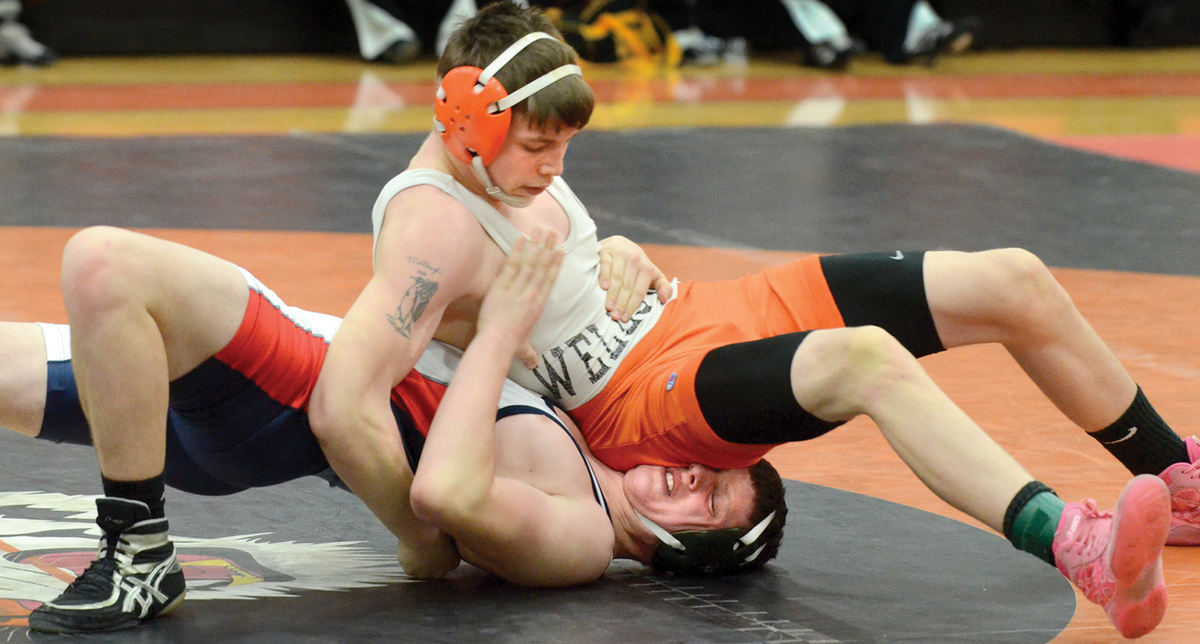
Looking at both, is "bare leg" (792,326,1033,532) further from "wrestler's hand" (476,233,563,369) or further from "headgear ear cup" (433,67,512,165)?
"headgear ear cup" (433,67,512,165)

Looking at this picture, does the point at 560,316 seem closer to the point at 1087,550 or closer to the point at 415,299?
the point at 415,299

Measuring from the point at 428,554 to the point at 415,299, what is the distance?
1.37 feet

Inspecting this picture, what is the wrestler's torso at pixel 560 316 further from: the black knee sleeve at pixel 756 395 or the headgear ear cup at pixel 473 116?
the black knee sleeve at pixel 756 395

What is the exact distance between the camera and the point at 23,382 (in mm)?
2412

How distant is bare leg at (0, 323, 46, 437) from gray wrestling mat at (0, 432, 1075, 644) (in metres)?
0.24

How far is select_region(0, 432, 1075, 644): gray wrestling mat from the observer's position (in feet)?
7.56

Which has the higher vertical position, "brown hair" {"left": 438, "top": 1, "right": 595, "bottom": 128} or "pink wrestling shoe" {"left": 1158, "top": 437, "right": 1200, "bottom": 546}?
"brown hair" {"left": 438, "top": 1, "right": 595, "bottom": 128}

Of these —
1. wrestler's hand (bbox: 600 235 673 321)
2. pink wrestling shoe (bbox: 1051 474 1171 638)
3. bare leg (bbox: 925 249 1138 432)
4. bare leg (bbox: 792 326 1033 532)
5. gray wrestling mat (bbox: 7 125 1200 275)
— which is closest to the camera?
pink wrestling shoe (bbox: 1051 474 1171 638)

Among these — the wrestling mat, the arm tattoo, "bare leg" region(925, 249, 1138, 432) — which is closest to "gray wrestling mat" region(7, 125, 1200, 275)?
the wrestling mat

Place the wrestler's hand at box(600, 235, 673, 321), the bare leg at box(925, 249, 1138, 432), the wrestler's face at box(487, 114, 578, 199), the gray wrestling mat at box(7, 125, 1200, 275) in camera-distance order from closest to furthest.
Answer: the wrestler's face at box(487, 114, 578, 199)
the bare leg at box(925, 249, 1138, 432)
the wrestler's hand at box(600, 235, 673, 321)
the gray wrestling mat at box(7, 125, 1200, 275)

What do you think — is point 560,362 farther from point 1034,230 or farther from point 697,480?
point 1034,230

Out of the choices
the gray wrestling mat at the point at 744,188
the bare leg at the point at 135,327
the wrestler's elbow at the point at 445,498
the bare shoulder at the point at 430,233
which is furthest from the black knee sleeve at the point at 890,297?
the gray wrestling mat at the point at 744,188

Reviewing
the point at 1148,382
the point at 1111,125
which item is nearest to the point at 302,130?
the point at 1111,125

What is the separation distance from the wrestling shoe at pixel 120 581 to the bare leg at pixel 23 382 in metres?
0.23
